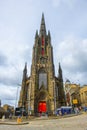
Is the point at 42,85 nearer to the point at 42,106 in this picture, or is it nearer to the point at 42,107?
the point at 42,106

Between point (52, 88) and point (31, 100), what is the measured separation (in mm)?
7514

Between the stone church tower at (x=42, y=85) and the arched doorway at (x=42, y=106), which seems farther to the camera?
the arched doorway at (x=42, y=106)

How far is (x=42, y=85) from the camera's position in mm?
54094

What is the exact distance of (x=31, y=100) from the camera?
50438 millimetres

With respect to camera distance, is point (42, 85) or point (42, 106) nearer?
point (42, 106)

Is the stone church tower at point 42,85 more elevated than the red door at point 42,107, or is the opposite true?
the stone church tower at point 42,85

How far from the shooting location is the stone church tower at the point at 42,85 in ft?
167

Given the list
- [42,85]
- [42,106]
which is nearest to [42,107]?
[42,106]

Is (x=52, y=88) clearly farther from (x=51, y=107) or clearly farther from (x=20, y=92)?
(x=20, y=92)

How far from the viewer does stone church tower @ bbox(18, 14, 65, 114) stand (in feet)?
167

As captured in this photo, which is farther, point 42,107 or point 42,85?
point 42,85

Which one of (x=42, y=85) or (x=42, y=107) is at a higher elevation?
(x=42, y=85)

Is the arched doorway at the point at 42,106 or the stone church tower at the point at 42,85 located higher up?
the stone church tower at the point at 42,85

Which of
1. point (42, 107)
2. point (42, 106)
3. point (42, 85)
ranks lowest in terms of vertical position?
point (42, 107)
